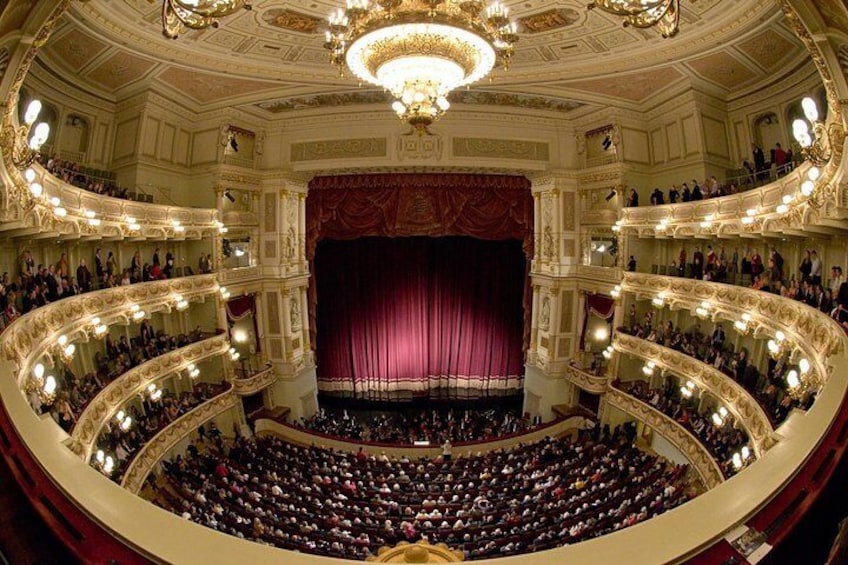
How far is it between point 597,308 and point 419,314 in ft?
25.5

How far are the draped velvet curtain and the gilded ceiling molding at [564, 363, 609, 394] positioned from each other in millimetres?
2385

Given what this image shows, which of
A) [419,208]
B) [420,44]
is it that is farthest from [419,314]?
[420,44]

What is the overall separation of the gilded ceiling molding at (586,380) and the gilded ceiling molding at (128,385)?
461 inches

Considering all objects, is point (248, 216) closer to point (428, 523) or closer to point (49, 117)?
point (49, 117)

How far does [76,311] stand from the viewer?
36.5 ft

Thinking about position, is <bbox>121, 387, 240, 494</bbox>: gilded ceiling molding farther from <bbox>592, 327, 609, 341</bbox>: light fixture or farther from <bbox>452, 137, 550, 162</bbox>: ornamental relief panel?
<bbox>592, 327, 609, 341</bbox>: light fixture

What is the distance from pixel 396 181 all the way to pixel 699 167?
384 inches

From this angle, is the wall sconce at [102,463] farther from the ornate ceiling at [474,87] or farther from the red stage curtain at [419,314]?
the red stage curtain at [419,314]

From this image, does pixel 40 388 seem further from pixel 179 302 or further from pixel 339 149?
→ pixel 339 149

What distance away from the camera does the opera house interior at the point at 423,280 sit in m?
5.58

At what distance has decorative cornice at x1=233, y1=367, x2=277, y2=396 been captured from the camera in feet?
57.1

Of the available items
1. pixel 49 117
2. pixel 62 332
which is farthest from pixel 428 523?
pixel 49 117

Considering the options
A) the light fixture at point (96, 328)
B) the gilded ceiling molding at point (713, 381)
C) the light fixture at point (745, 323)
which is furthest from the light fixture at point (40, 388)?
the light fixture at point (745, 323)

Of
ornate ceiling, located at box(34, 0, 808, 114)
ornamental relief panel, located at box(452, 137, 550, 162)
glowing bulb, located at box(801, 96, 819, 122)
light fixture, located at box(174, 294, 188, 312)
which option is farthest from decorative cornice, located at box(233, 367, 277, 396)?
glowing bulb, located at box(801, 96, 819, 122)
